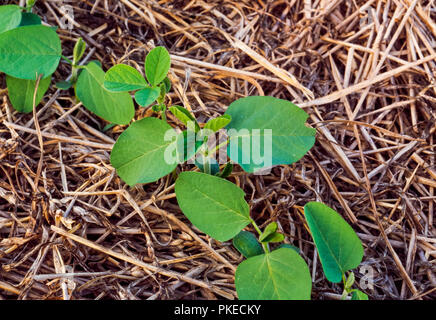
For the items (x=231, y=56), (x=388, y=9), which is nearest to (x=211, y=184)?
(x=231, y=56)

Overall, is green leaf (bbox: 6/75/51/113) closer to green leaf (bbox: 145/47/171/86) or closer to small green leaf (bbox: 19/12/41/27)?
small green leaf (bbox: 19/12/41/27)

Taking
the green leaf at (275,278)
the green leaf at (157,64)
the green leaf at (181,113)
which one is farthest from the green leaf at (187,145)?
the green leaf at (275,278)

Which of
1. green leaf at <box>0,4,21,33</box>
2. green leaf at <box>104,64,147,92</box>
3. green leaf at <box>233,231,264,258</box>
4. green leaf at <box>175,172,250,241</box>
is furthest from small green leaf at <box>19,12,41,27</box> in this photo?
green leaf at <box>233,231,264,258</box>

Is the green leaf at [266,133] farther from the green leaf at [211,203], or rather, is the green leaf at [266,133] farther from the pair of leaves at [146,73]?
the pair of leaves at [146,73]

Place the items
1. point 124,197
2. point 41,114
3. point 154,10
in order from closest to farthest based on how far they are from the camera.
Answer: point 124,197, point 41,114, point 154,10
